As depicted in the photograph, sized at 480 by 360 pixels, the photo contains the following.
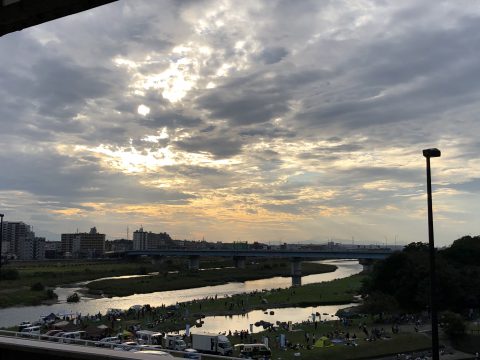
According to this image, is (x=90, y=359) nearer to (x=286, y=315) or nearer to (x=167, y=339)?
(x=167, y=339)

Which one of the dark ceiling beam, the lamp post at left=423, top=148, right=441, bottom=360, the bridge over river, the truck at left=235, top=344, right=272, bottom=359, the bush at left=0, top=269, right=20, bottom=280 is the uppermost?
the dark ceiling beam

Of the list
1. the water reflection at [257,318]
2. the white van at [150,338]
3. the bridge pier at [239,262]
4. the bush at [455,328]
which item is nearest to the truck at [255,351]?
the white van at [150,338]

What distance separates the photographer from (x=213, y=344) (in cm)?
2973

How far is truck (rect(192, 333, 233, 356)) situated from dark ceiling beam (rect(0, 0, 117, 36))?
24896mm

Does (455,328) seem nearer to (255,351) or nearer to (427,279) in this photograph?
(427,279)

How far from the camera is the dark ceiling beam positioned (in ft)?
24.8

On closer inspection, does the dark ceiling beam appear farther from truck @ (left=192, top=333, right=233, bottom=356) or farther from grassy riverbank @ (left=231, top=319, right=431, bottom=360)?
grassy riverbank @ (left=231, top=319, right=431, bottom=360)

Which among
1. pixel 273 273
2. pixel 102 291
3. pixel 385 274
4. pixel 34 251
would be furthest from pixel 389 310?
pixel 34 251

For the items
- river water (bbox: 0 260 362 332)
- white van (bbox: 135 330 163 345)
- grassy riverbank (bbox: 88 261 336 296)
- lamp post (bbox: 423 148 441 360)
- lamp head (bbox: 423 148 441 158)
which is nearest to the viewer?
lamp post (bbox: 423 148 441 360)

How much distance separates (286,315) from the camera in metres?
52.0

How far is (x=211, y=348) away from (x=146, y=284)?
58.7 meters

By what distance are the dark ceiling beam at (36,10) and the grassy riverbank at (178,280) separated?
239 feet

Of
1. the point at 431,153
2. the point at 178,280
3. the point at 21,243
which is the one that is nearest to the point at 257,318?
the point at 431,153

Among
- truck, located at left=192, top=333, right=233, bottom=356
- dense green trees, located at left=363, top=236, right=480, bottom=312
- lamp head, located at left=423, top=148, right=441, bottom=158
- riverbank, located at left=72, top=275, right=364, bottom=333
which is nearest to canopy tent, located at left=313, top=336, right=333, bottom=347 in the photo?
truck, located at left=192, top=333, right=233, bottom=356
